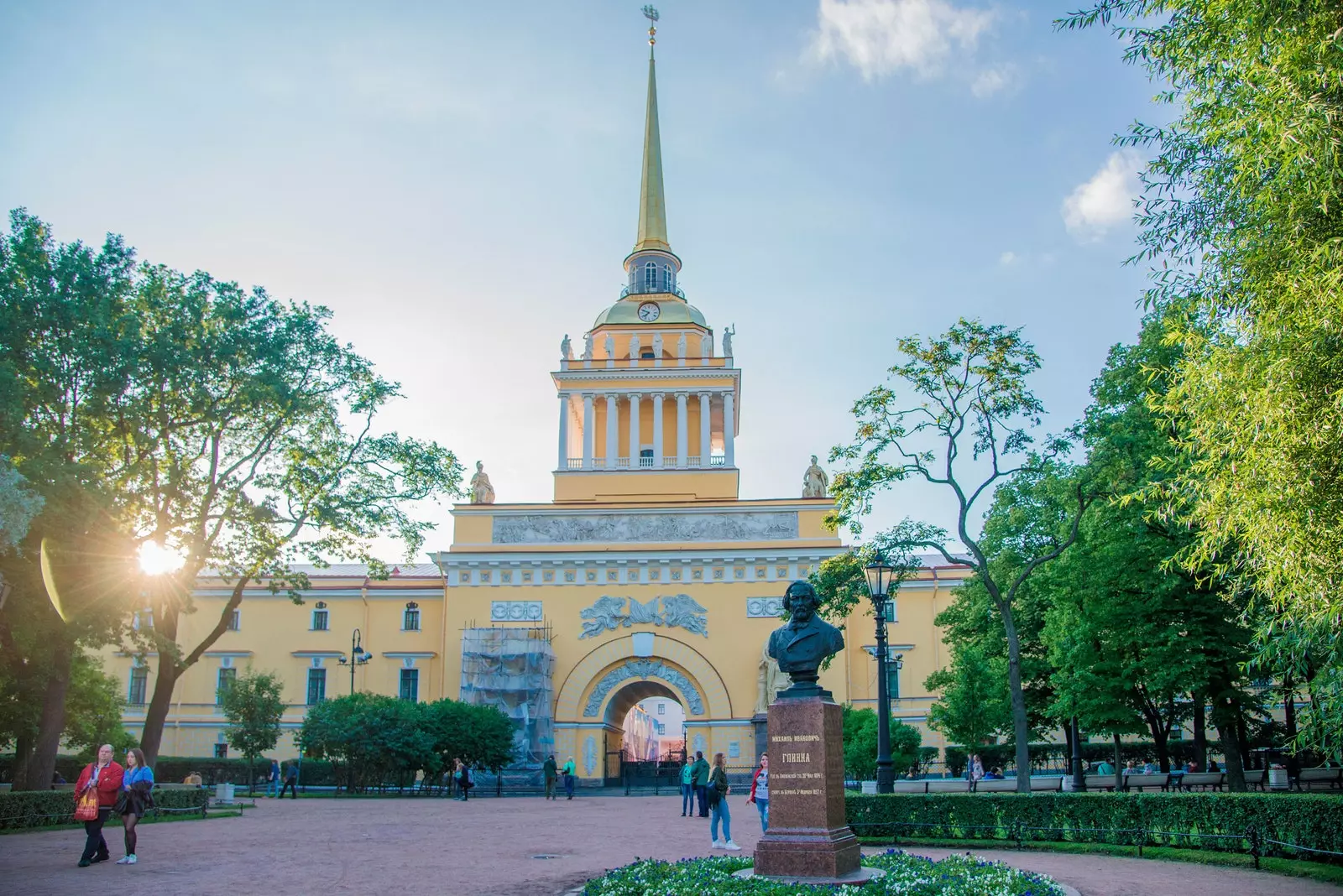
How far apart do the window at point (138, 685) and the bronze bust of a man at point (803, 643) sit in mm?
41892

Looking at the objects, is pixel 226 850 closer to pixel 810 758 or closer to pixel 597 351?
pixel 810 758

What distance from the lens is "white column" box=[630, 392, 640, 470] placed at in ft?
147

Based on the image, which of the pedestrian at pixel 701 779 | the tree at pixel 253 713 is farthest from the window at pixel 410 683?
the pedestrian at pixel 701 779

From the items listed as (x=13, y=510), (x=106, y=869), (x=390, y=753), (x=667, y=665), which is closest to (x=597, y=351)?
(x=667, y=665)

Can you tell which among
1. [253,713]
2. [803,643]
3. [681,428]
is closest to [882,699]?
[803,643]

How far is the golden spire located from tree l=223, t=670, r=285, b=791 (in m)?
26.1

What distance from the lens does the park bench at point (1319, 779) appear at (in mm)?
24047

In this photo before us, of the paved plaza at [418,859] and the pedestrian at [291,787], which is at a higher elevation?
the paved plaza at [418,859]

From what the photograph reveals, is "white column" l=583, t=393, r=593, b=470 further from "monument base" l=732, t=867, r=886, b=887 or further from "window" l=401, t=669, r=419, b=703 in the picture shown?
"monument base" l=732, t=867, r=886, b=887

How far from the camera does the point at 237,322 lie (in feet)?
77.7

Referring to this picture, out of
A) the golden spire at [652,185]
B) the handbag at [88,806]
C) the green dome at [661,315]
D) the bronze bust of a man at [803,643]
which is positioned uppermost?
the golden spire at [652,185]

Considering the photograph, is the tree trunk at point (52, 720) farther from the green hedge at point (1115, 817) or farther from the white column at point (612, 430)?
the white column at point (612, 430)

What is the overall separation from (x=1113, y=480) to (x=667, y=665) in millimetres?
22025

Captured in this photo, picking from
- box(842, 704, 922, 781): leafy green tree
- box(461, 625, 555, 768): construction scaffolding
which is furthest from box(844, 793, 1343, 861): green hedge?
box(461, 625, 555, 768): construction scaffolding
